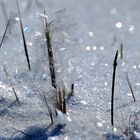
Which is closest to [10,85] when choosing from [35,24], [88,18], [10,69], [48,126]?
[10,69]

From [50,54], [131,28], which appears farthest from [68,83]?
[131,28]

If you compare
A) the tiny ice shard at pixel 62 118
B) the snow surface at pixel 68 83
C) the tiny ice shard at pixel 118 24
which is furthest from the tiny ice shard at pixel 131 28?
the tiny ice shard at pixel 62 118

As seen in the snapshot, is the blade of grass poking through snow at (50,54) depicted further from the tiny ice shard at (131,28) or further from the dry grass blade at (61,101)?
the tiny ice shard at (131,28)

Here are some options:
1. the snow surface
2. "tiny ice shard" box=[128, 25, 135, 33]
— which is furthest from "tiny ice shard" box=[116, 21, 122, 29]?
the snow surface

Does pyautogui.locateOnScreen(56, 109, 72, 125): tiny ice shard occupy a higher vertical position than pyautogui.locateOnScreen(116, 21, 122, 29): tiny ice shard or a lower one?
higher

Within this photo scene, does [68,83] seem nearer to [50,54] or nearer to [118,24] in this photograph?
[50,54]

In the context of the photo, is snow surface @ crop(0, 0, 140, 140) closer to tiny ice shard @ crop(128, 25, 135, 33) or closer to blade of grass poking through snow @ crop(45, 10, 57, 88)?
blade of grass poking through snow @ crop(45, 10, 57, 88)

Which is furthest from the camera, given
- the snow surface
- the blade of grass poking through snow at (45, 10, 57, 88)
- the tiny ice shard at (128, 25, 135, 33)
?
the tiny ice shard at (128, 25, 135, 33)

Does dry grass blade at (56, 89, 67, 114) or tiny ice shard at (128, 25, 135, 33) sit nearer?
dry grass blade at (56, 89, 67, 114)

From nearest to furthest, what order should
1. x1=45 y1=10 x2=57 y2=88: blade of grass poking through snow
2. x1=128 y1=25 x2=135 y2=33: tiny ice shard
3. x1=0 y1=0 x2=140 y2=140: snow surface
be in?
1. x1=0 y1=0 x2=140 y2=140: snow surface
2. x1=45 y1=10 x2=57 y2=88: blade of grass poking through snow
3. x1=128 y1=25 x2=135 y2=33: tiny ice shard

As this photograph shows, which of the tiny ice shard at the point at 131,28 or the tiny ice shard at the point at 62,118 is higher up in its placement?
the tiny ice shard at the point at 62,118

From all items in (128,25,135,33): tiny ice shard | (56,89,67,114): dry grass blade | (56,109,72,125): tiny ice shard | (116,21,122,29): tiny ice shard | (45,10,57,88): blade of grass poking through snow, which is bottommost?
(128,25,135,33): tiny ice shard
